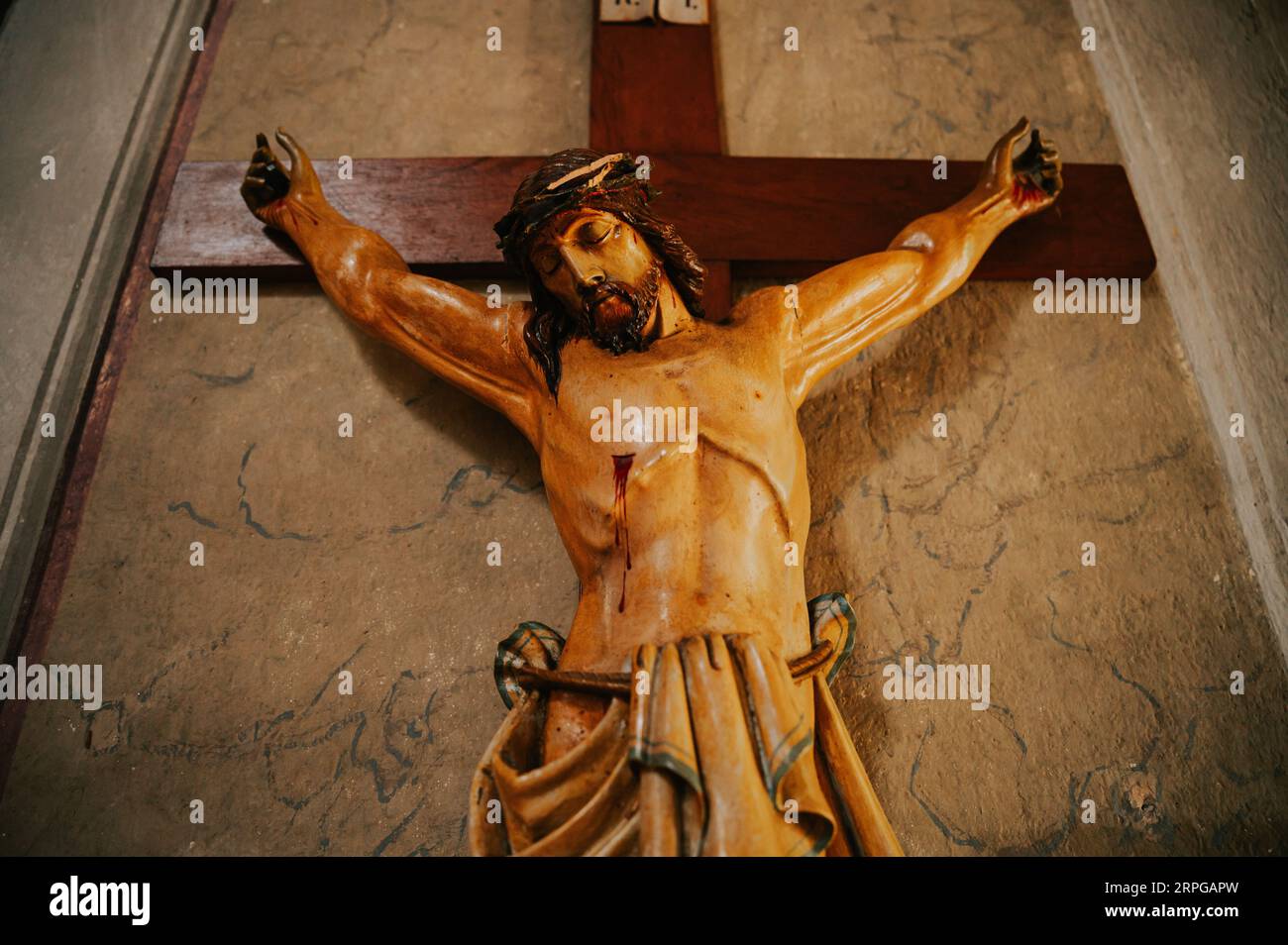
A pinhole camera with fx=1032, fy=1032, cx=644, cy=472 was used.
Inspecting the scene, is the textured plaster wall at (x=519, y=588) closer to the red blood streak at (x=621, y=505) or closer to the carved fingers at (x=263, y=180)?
the carved fingers at (x=263, y=180)

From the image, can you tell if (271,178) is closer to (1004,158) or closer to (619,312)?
(619,312)

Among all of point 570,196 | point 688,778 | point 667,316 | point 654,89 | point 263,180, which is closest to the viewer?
point 688,778

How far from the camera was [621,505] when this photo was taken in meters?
1.75

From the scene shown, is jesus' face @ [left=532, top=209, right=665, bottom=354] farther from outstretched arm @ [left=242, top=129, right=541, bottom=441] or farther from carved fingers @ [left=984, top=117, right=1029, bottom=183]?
carved fingers @ [left=984, top=117, right=1029, bottom=183]

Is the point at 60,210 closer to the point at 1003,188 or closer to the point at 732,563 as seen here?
the point at 732,563

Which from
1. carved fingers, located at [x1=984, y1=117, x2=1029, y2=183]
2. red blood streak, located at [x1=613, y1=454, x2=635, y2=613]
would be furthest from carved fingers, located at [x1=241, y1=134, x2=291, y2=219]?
carved fingers, located at [x1=984, y1=117, x2=1029, y2=183]

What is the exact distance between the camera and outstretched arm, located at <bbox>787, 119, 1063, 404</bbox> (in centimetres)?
202

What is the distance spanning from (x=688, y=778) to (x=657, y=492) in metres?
0.50

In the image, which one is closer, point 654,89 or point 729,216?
point 729,216

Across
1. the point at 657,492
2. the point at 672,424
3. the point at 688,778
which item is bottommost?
the point at 688,778

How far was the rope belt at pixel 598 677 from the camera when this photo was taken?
1585mm

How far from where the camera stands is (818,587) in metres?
2.09

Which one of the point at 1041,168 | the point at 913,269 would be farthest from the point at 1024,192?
the point at 913,269

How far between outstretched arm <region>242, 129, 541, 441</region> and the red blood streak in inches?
11.9
